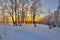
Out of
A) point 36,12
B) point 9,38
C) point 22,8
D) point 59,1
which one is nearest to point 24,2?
point 22,8

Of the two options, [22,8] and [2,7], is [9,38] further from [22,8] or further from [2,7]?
[22,8]

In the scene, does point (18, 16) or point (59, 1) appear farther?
point (18, 16)

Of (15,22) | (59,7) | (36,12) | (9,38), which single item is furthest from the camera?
(36,12)

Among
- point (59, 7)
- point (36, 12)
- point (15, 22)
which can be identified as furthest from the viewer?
point (36, 12)

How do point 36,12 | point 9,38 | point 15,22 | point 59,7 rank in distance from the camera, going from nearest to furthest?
1. point 9,38
2. point 59,7
3. point 15,22
4. point 36,12

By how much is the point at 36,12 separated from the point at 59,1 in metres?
7.76

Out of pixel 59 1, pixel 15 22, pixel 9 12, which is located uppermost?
pixel 59 1

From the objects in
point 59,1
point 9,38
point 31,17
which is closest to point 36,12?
point 31,17

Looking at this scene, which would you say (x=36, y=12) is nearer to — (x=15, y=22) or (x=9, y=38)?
(x=15, y=22)

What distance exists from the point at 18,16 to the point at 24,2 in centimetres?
364

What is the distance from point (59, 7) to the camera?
3194 cm

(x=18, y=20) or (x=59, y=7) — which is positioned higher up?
(x=59, y=7)

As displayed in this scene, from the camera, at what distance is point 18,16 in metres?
37.5

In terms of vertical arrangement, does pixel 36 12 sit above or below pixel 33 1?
below
